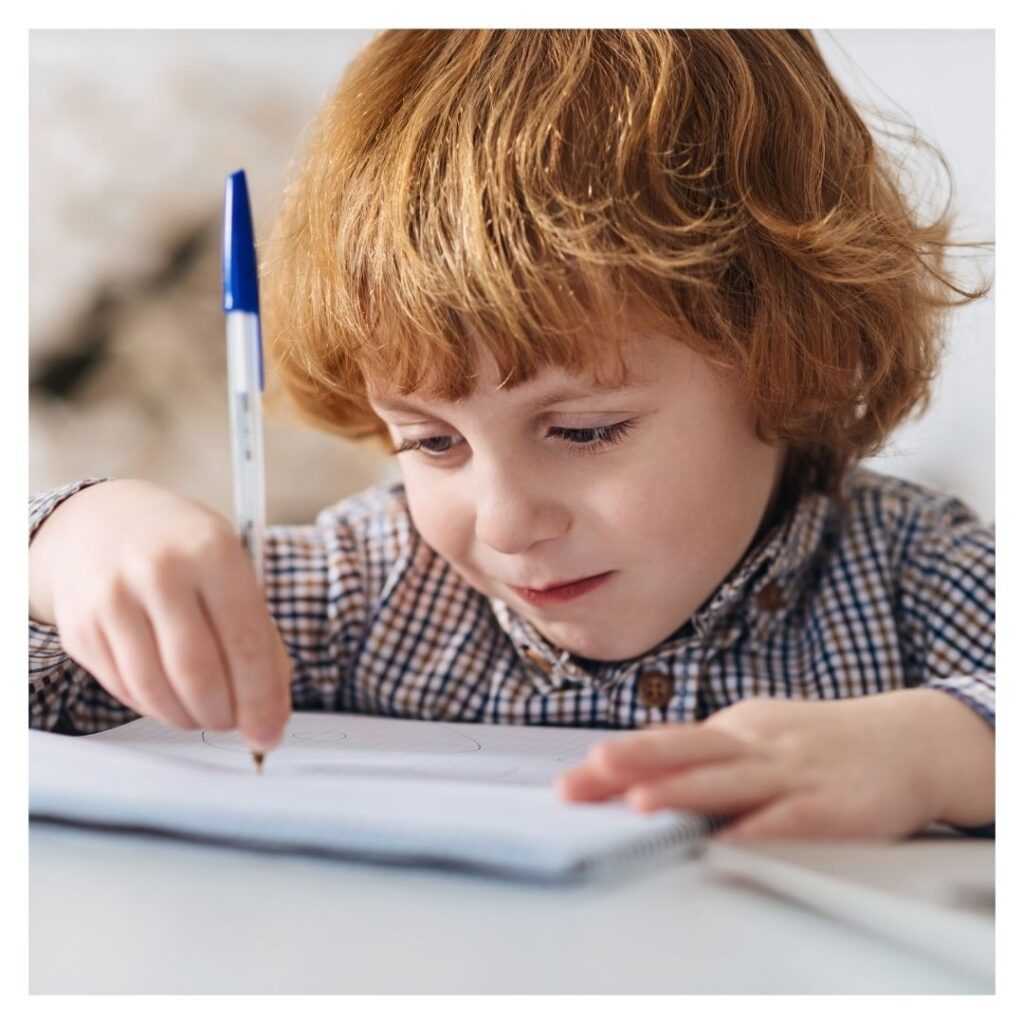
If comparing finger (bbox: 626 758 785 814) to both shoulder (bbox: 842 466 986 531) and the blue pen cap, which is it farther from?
shoulder (bbox: 842 466 986 531)

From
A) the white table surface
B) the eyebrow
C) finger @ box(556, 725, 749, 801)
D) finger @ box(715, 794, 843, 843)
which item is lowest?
the white table surface

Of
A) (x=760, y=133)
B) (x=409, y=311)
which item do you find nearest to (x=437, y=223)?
(x=409, y=311)

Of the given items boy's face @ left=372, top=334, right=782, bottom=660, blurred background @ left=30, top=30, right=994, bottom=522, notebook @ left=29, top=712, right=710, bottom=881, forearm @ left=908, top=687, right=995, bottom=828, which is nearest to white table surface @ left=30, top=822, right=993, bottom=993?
notebook @ left=29, top=712, right=710, bottom=881

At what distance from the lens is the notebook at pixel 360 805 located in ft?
1.19

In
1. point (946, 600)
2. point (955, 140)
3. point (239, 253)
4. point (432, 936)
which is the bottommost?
point (432, 936)

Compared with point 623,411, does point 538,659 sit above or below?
below

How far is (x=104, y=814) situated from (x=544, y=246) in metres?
0.28

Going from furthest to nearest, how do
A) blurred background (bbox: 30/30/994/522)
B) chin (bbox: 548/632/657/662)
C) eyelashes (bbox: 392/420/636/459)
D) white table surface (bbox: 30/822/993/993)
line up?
1. blurred background (bbox: 30/30/994/522)
2. chin (bbox: 548/632/657/662)
3. eyelashes (bbox: 392/420/636/459)
4. white table surface (bbox: 30/822/993/993)

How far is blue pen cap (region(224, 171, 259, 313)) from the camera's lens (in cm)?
46

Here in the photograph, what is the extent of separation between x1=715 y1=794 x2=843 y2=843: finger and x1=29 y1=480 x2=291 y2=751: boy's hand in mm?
174

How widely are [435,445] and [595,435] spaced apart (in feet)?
0.28

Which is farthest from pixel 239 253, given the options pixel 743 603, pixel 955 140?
pixel 955 140

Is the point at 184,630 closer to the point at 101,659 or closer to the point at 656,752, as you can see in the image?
the point at 101,659

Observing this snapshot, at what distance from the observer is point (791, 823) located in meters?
0.40
